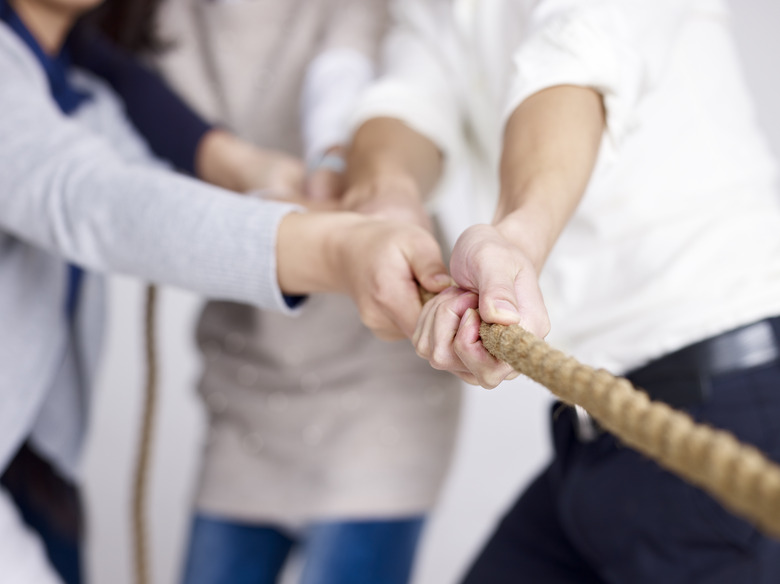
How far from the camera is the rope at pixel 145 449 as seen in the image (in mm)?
616

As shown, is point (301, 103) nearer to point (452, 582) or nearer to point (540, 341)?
point (540, 341)

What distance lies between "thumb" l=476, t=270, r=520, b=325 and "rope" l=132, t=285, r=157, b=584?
1.27ft

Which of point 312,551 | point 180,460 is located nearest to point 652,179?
point 312,551

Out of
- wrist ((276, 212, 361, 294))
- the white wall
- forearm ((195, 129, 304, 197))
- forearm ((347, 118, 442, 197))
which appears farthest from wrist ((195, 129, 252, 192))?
the white wall

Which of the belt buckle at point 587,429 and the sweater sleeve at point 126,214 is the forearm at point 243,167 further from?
the belt buckle at point 587,429

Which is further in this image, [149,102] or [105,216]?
[149,102]

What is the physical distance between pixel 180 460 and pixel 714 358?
1171 mm

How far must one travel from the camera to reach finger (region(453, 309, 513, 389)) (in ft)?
0.99

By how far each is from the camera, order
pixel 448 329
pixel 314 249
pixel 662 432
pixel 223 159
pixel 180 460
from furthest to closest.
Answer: pixel 180 460 → pixel 223 159 → pixel 314 249 → pixel 448 329 → pixel 662 432

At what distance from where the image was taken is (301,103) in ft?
2.31

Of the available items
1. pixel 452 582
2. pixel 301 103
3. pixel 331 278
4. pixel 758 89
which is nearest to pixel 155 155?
pixel 301 103

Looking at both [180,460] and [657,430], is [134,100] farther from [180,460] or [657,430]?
[180,460]

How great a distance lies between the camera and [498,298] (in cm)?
29

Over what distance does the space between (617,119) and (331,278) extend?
193 millimetres
